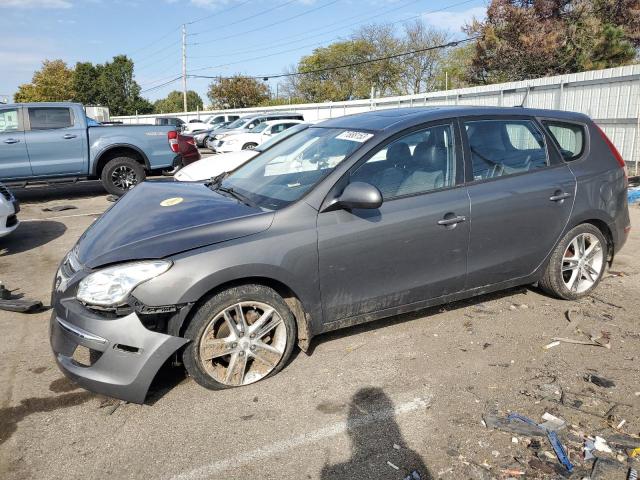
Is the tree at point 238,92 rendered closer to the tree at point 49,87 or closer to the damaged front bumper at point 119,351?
the tree at point 49,87

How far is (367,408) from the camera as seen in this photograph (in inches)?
123

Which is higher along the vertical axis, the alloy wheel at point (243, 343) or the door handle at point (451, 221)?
the door handle at point (451, 221)

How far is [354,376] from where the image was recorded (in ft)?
11.4

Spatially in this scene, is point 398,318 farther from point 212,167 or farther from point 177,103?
point 177,103

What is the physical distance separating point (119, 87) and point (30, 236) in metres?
66.2

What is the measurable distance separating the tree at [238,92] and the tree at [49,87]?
65.0 ft

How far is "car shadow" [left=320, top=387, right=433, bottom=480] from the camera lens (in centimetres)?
257

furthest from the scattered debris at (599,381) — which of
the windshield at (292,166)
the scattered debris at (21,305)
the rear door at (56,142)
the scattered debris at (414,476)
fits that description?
the rear door at (56,142)

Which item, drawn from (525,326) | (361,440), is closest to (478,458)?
(361,440)

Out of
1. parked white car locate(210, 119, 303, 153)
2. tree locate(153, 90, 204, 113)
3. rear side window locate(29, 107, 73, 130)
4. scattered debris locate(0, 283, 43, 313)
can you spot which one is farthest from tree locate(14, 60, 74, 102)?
scattered debris locate(0, 283, 43, 313)

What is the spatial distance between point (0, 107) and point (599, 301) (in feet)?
34.7

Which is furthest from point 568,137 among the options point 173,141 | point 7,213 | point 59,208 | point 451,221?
point 59,208

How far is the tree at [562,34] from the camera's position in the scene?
22656 millimetres

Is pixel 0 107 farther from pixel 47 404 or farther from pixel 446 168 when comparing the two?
pixel 446 168
